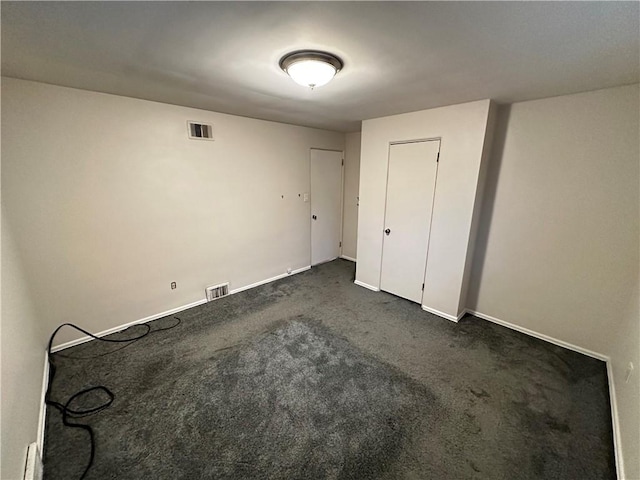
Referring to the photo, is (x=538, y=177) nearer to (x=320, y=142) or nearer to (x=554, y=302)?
(x=554, y=302)

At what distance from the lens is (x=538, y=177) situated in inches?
102

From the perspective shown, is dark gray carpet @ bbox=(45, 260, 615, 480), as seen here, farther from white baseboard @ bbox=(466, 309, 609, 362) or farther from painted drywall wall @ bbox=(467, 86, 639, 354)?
painted drywall wall @ bbox=(467, 86, 639, 354)

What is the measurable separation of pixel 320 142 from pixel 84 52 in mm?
3227

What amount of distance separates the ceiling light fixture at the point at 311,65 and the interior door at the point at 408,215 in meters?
1.72

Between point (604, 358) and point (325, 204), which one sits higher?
point (325, 204)

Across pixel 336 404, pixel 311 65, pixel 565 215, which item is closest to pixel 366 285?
pixel 336 404

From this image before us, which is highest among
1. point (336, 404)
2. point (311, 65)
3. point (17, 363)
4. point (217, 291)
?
point (311, 65)

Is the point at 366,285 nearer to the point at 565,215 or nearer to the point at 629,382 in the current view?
the point at 565,215

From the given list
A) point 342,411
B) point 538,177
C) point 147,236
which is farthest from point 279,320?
point 538,177

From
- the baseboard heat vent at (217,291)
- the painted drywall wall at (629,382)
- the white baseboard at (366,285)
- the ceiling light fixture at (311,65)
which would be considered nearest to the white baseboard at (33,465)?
the baseboard heat vent at (217,291)

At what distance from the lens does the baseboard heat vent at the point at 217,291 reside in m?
3.47

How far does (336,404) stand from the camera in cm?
195

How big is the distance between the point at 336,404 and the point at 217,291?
2.29 m

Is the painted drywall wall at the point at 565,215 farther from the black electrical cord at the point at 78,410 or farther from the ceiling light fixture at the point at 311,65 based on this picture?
the black electrical cord at the point at 78,410
